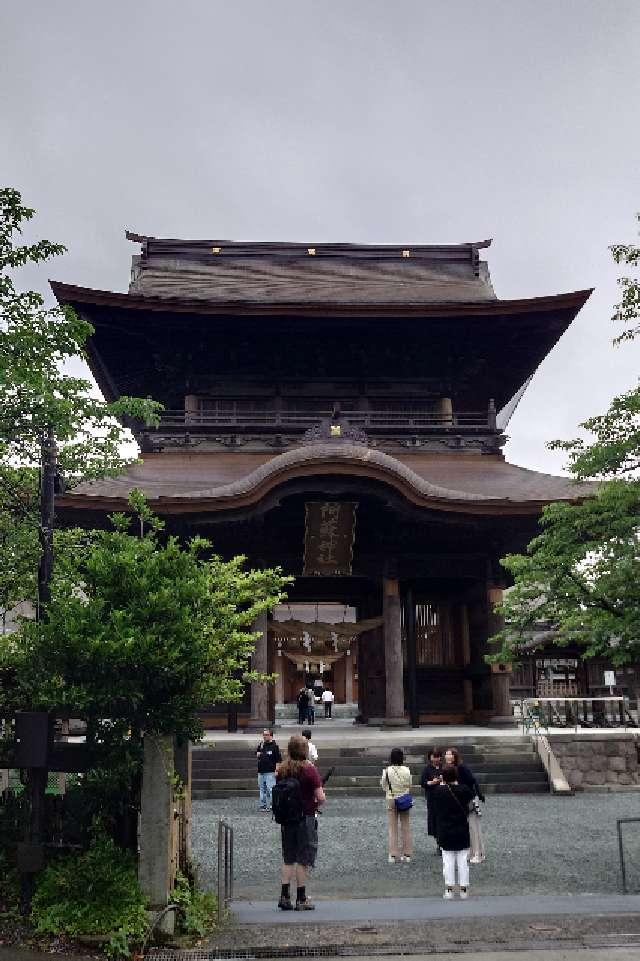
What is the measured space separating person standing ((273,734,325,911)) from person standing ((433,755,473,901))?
1295 millimetres

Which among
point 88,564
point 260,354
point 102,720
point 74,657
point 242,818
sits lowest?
point 242,818

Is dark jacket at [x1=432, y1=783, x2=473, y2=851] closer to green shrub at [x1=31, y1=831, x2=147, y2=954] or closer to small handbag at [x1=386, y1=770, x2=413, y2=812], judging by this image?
small handbag at [x1=386, y1=770, x2=413, y2=812]

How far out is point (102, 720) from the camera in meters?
7.68

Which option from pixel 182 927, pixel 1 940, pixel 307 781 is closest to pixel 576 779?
pixel 307 781

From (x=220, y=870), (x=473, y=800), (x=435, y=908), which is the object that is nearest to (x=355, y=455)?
(x=473, y=800)

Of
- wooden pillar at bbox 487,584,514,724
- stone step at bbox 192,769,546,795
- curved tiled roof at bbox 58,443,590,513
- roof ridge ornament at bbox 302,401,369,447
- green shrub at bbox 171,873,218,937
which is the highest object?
roof ridge ornament at bbox 302,401,369,447

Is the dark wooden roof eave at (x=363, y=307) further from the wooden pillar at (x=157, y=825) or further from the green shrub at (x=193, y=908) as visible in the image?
the green shrub at (x=193, y=908)

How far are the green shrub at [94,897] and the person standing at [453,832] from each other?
9.99 ft

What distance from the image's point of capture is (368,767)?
16047mm

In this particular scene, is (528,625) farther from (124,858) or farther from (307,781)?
(124,858)

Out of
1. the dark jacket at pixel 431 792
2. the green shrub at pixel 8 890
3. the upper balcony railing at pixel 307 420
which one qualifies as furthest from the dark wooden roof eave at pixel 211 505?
the green shrub at pixel 8 890

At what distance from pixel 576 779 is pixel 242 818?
7.31 m

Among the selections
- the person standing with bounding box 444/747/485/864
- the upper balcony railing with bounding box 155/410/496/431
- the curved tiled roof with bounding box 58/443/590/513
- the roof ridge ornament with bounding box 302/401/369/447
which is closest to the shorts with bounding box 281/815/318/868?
the person standing with bounding box 444/747/485/864

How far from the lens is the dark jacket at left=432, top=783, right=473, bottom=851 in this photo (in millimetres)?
7914
